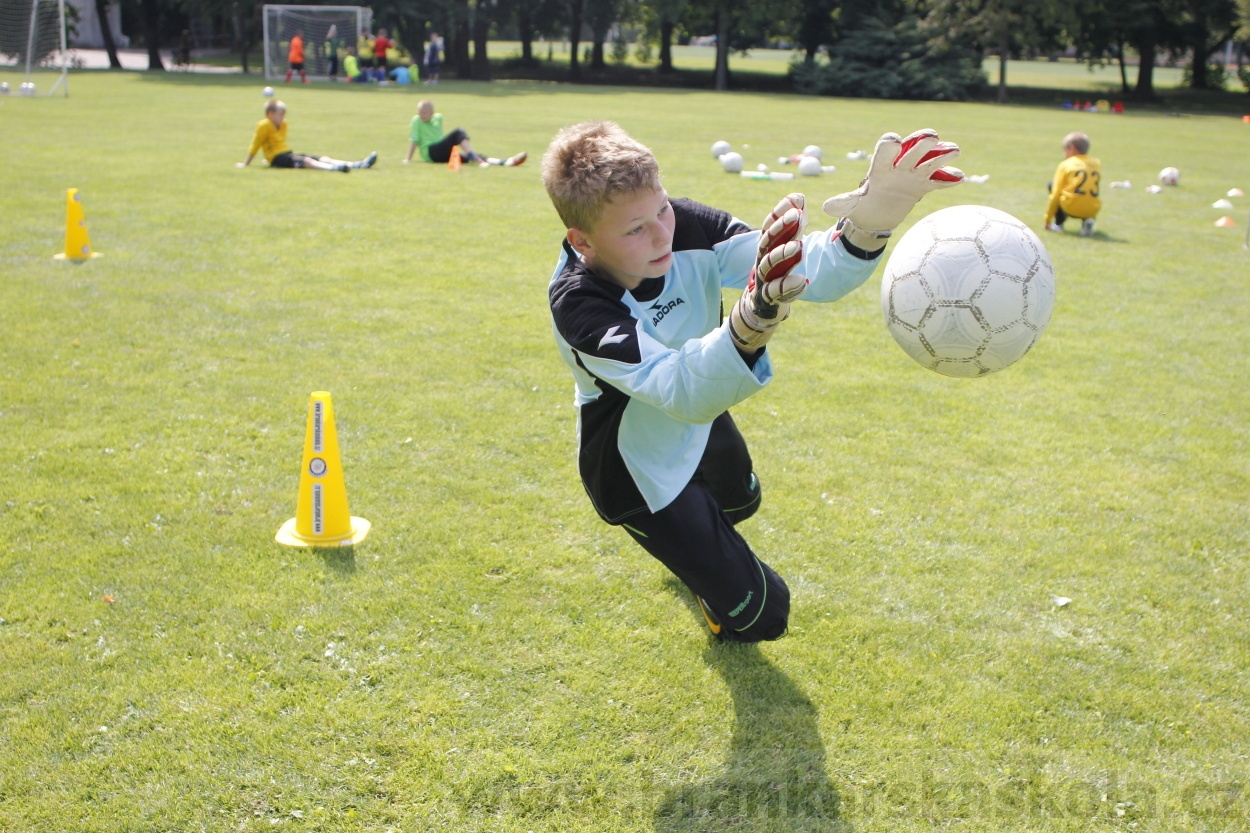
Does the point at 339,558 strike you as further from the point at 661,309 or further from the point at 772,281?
the point at 772,281

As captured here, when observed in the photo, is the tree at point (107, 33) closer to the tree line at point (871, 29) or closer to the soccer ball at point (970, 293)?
the tree line at point (871, 29)

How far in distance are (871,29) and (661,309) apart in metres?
43.1

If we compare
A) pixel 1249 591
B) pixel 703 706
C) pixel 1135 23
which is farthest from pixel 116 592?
pixel 1135 23

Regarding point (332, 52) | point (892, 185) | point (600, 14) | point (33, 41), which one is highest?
point (600, 14)

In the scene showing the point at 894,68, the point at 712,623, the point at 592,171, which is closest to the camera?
the point at 592,171

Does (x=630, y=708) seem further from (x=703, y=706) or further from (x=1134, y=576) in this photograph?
(x=1134, y=576)

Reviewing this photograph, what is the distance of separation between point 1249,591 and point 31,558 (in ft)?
18.4

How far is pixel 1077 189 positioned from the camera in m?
12.1

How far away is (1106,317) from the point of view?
883 centimetres

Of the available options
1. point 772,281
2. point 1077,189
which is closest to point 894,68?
point 1077,189

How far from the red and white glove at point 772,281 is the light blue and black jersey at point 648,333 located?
267 millimetres

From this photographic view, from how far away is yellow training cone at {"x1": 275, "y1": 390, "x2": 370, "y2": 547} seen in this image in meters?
4.58

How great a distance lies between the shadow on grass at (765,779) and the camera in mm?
3035

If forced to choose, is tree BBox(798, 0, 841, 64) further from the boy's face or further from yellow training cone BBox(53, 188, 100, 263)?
the boy's face
